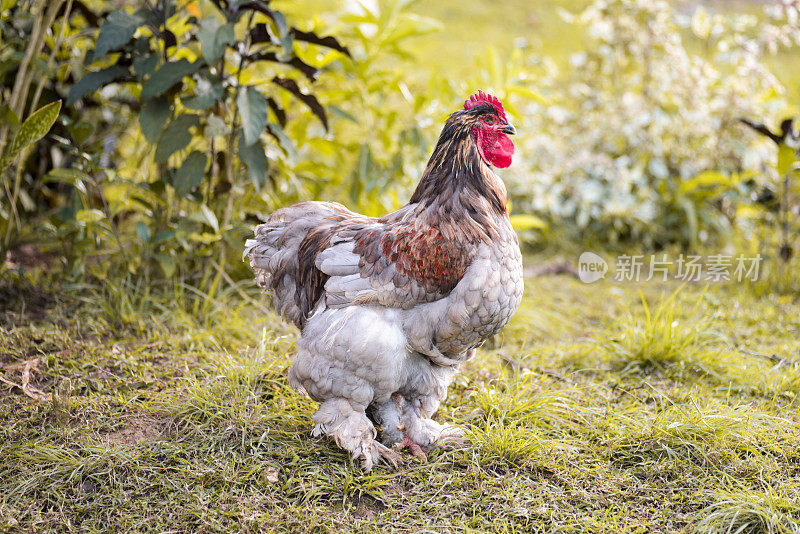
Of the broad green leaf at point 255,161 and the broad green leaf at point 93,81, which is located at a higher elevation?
the broad green leaf at point 93,81

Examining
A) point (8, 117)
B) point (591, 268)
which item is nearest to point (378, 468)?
point (8, 117)

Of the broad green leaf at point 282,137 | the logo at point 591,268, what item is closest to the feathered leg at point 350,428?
the broad green leaf at point 282,137

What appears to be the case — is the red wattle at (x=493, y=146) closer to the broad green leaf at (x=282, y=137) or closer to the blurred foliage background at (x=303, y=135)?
the blurred foliage background at (x=303, y=135)

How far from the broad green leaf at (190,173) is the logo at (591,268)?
308 cm

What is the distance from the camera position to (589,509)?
2574 mm

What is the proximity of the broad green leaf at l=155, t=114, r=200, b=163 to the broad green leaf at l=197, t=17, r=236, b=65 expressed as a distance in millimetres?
376

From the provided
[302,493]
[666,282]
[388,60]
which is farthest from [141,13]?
[388,60]

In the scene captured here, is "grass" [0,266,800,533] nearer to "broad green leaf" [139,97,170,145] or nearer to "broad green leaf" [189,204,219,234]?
"broad green leaf" [189,204,219,234]

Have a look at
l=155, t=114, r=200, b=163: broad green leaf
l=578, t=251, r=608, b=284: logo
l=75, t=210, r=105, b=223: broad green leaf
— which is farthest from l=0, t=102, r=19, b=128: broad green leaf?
l=578, t=251, r=608, b=284: logo

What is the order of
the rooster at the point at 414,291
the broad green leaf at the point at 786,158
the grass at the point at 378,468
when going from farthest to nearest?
the broad green leaf at the point at 786,158, the rooster at the point at 414,291, the grass at the point at 378,468

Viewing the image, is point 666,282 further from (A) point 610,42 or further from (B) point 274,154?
(B) point 274,154

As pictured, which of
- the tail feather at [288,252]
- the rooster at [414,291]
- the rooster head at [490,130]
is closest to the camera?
the rooster at [414,291]

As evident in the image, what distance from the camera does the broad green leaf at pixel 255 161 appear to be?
11.3 ft

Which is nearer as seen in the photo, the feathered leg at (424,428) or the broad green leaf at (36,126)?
the feathered leg at (424,428)
